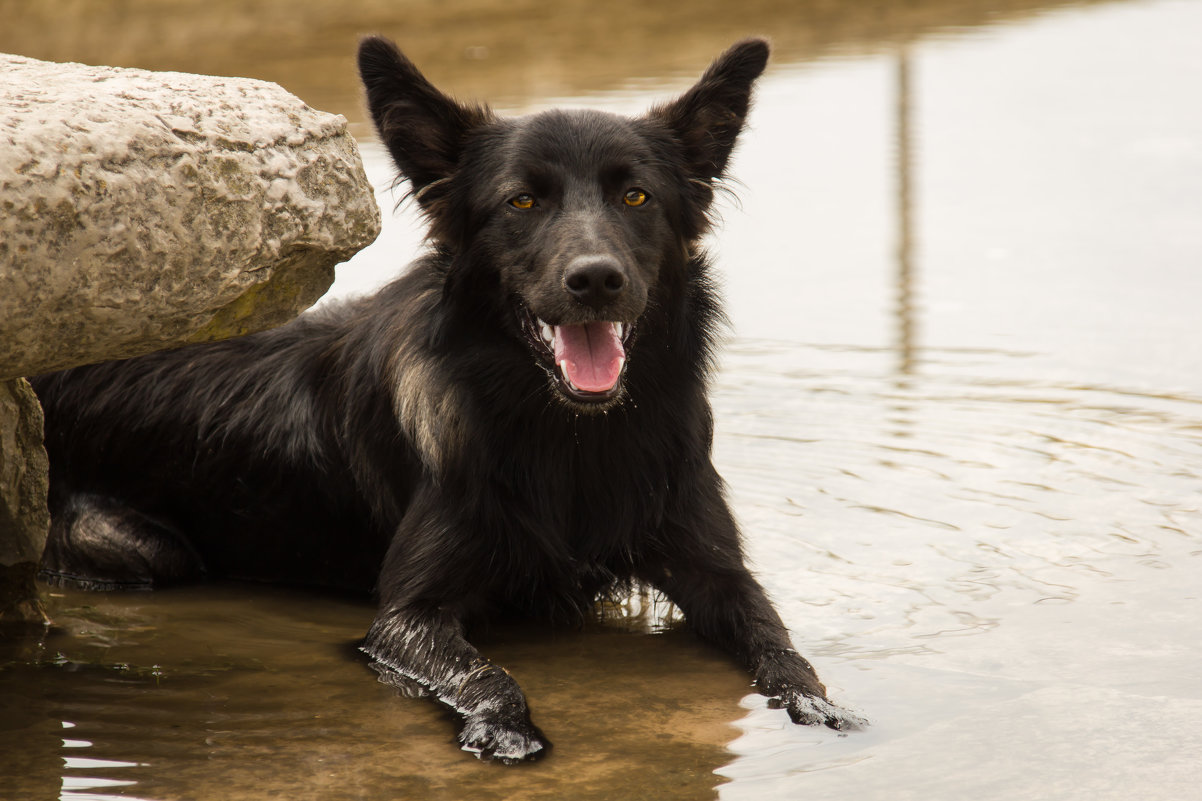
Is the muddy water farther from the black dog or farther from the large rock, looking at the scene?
the large rock

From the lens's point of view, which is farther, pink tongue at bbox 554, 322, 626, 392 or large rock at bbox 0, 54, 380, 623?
pink tongue at bbox 554, 322, 626, 392

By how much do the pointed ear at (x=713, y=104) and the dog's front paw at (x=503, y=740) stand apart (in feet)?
6.74

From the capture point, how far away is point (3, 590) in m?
4.50

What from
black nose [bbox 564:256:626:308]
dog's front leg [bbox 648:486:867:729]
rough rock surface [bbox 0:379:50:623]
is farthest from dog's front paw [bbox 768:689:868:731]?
rough rock surface [bbox 0:379:50:623]

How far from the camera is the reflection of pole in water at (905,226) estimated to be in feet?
25.2

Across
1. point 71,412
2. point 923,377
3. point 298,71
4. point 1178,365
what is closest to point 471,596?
point 71,412

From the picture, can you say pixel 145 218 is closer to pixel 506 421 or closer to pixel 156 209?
pixel 156 209

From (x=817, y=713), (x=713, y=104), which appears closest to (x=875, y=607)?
(x=817, y=713)

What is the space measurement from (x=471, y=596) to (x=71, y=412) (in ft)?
5.82

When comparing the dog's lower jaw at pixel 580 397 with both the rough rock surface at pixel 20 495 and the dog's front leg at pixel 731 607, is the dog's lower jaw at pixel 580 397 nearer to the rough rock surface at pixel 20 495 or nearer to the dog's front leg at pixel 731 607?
the dog's front leg at pixel 731 607

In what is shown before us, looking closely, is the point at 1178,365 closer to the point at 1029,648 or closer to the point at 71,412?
the point at 1029,648

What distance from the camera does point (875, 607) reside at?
4656 mm

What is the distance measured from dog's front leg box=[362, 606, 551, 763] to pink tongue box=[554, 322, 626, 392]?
0.83 m

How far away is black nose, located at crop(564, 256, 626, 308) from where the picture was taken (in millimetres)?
4191
